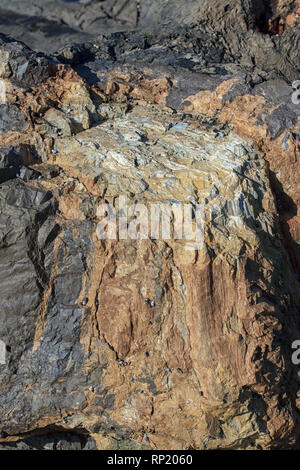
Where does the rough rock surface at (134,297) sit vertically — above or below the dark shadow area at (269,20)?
below

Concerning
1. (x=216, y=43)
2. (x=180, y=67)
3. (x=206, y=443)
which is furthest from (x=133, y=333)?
(x=216, y=43)

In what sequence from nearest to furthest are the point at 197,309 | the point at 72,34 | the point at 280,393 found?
the point at 197,309
the point at 280,393
the point at 72,34

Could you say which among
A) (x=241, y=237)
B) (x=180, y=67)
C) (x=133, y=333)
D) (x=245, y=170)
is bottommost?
(x=133, y=333)

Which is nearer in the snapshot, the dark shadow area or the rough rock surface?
the rough rock surface

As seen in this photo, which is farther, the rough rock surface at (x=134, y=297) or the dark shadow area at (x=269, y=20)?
the dark shadow area at (x=269, y=20)

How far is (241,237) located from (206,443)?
2306 millimetres

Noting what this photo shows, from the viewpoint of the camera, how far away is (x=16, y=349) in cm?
452

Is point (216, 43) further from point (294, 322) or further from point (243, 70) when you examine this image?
point (294, 322)

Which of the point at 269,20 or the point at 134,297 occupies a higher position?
the point at 269,20

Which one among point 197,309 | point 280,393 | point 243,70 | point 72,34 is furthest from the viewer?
point 72,34

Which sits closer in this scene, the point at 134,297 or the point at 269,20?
the point at 134,297

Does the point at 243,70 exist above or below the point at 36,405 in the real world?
above

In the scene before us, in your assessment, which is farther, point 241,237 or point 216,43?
point 216,43

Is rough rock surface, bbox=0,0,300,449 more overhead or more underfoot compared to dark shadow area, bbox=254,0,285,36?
more underfoot
